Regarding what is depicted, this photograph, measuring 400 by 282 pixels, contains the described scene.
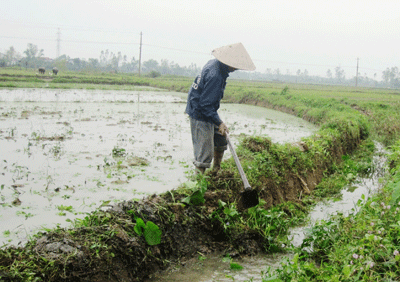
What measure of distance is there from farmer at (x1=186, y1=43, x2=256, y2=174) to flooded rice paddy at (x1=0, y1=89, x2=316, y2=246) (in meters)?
0.47

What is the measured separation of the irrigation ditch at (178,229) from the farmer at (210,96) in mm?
369

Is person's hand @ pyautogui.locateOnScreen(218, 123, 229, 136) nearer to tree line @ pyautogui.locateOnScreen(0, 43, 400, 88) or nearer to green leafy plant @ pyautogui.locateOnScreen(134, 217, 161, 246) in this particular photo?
green leafy plant @ pyautogui.locateOnScreen(134, 217, 161, 246)

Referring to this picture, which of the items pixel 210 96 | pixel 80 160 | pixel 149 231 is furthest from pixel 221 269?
pixel 80 160

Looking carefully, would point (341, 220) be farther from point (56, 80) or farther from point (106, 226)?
point (56, 80)

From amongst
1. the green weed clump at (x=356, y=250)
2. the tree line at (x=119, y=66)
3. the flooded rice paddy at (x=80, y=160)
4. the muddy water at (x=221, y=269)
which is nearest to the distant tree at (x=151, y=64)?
the tree line at (x=119, y=66)

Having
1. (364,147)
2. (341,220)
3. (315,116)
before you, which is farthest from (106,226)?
(315,116)

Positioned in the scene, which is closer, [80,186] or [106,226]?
[106,226]

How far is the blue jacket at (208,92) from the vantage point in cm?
380

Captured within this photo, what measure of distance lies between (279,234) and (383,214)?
96cm

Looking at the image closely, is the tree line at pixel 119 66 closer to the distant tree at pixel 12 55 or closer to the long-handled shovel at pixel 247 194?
the distant tree at pixel 12 55

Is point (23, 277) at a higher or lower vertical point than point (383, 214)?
lower

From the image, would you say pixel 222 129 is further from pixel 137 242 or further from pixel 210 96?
pixel 137 242

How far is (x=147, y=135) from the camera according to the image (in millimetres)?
8305

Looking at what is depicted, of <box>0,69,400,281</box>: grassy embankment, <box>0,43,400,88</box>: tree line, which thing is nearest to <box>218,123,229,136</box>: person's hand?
<box>0,69,400,281</box>: grassy embankment
